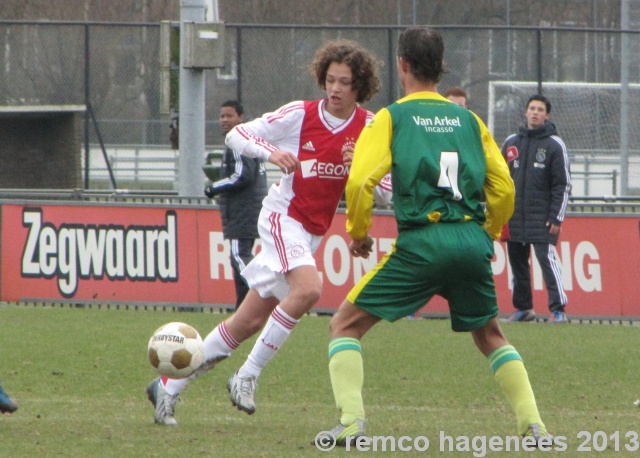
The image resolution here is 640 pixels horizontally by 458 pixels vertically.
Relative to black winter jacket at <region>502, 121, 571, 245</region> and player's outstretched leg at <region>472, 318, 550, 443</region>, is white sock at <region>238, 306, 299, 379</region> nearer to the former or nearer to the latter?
player's outstretched leg at <region>472, 318, 550, 443</region>

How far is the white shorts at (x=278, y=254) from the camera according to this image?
21.7 feet

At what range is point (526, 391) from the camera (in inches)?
232

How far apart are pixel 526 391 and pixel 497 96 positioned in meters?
17.6

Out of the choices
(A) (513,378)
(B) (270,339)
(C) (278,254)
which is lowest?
(A) (513,378)

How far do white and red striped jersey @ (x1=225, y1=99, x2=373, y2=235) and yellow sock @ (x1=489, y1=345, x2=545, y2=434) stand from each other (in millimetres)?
1359

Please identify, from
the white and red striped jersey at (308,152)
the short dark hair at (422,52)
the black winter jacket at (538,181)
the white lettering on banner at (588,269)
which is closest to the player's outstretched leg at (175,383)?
the white and red striped jersey at (308,152)

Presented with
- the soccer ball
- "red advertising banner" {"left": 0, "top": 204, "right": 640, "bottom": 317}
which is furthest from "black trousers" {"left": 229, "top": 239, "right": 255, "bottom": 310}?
the soccer ball

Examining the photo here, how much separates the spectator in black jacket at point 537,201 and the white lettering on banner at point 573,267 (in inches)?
16.1

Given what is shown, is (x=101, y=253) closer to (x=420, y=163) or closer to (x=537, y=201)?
(x=537, y=201)

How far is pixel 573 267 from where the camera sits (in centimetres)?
1278

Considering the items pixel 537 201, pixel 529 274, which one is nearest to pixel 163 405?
pixel 529 274

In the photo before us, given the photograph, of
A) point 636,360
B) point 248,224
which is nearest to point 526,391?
point 636,360

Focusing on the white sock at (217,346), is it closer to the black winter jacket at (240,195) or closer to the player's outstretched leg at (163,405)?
the player's outstretched leg at (163,405)

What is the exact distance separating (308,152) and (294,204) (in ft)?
0.97
